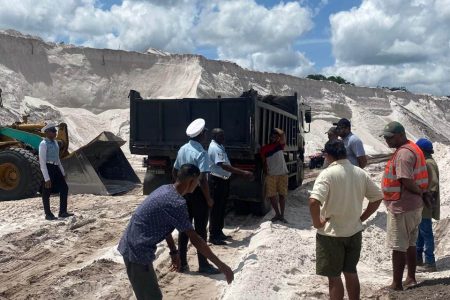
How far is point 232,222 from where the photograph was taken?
9.10 m

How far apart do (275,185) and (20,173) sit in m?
5.89

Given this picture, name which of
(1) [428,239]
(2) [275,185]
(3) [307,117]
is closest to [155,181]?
(2) [275,185]

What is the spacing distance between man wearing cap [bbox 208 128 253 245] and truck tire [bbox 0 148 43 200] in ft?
18.6

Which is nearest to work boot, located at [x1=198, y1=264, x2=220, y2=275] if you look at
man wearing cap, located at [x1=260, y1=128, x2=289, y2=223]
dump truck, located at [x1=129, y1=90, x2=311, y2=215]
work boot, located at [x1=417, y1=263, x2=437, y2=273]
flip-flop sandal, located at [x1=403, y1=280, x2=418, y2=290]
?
flip-flop sandal, located at [x1=403, y1=280, x2=418, y2=290]

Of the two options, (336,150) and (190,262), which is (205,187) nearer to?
(190,262)

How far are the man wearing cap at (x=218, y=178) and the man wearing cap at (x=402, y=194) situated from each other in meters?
2.35

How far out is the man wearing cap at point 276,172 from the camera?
866cm

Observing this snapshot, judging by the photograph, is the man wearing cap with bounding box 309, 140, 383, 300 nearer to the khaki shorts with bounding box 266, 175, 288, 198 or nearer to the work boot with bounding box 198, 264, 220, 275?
the work boot with bounding box 198, 264, 220, 275

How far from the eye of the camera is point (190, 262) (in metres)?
6.46

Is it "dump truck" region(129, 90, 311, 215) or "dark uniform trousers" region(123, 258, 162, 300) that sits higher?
"dump truck" region(129, 90, 311, 215)

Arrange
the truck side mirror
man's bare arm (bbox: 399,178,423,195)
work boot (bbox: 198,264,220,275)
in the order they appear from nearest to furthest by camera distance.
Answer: man's bare arm (bbox: 399,178,423,195)
work boot (bbox: 198,264,220,275)
the truck side mirror

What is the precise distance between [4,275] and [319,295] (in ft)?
11.9

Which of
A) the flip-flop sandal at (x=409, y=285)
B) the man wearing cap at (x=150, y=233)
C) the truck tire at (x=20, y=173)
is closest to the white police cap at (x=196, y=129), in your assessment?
the man wearing cap at (x=150, y=233)

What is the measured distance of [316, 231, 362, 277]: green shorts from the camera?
431 centimetres
